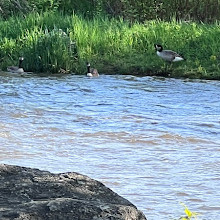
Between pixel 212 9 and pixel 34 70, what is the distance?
7.30 metres

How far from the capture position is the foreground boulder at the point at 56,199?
8.18 feet

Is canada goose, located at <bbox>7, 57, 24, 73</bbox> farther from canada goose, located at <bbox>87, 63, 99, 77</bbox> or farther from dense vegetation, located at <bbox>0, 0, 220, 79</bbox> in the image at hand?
canada goose, located at <bbox>87, 63, 99, 77</bbox>

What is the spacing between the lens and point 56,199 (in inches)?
103

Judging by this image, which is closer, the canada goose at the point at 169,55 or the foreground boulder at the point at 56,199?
the foreground boulder at the point at 56,199

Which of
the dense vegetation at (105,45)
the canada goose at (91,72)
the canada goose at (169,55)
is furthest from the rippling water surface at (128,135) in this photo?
the dense vegetation at (105,45)

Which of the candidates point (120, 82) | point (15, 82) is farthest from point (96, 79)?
point (15, 82)

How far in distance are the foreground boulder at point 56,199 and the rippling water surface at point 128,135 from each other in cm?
198

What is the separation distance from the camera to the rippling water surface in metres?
5.71

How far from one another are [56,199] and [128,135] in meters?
5.60

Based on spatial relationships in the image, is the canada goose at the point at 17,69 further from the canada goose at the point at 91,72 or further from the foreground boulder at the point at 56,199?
the foreground boulder at the point at 56,199

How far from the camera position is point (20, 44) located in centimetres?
1532

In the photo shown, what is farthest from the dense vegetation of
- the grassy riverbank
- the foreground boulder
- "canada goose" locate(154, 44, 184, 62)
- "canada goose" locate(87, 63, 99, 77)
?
the foreground boulder

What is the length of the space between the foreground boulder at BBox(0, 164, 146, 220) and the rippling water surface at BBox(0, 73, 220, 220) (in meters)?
1.98

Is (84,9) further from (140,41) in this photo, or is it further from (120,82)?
(120,82)
